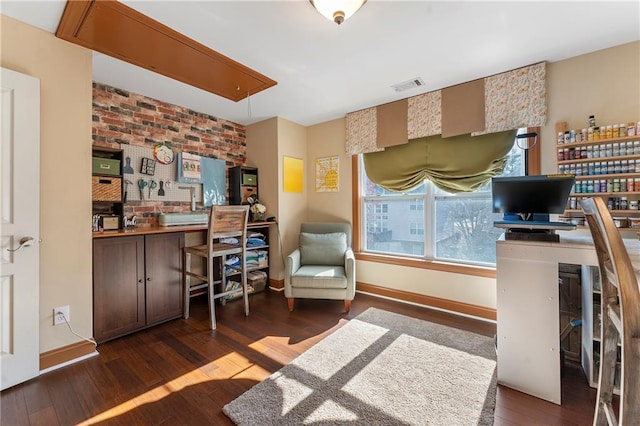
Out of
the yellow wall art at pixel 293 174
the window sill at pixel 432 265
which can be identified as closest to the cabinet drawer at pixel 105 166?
the yellow wall art at pixel 293 174

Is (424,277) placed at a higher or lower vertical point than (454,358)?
higher

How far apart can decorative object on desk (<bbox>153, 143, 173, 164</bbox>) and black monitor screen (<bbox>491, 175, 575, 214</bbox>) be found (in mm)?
3382

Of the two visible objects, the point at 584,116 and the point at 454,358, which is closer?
the point at 454,358

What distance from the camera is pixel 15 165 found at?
168 centimetres

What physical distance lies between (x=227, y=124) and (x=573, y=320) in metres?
4.29

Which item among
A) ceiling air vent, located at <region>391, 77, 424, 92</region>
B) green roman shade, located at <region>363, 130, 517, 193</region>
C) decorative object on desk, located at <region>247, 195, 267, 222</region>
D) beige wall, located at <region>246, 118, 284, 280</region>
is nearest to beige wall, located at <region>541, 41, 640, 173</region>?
green roman shade, located at <region>363, 130, 517, 193</region>

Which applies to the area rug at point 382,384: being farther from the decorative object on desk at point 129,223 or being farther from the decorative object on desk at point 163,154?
the decorative object on desk at point 163,154

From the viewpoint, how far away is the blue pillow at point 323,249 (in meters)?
3.18

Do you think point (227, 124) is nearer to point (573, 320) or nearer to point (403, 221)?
point (403, 221)

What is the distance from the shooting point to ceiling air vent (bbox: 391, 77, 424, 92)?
2592mm

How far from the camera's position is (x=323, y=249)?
3.19 meters

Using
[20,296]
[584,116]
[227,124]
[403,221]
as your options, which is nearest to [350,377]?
[403,221]

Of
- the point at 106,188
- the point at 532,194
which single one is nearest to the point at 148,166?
the point at 106,188

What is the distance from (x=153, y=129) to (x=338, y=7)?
8.52ft
